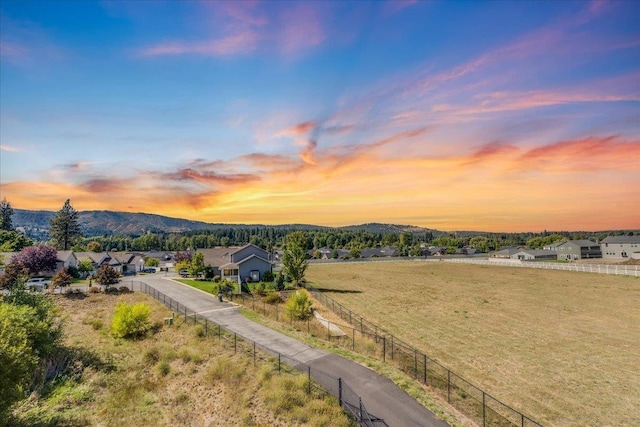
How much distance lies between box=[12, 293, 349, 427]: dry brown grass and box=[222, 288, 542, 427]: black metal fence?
763 centimetres

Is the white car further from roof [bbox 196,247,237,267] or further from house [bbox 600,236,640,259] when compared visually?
house [bbox 600,236,640,259]

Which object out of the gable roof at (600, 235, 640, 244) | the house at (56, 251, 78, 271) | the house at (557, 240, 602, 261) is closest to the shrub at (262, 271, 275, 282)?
the house at (56, 251, 78, 271)

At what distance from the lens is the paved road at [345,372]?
1728cm

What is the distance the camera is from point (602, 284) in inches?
2493

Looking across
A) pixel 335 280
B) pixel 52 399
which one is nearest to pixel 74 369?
pixel 52 399

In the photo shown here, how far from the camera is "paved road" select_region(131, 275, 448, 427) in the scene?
17.3m

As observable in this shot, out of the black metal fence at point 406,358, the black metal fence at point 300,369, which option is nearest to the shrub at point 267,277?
the black metal fence at point 406,358

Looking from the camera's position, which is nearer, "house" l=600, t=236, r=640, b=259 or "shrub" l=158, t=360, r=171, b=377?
"shrub" l=158, t=360, r=171, b=377

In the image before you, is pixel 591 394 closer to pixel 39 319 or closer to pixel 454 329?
pixel 454 329

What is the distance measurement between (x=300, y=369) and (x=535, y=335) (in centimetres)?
2555

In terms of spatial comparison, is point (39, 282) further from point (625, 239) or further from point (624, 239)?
point (624, 239)

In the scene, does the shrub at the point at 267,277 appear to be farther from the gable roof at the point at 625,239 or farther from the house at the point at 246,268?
the gable roof at the point at 625,239

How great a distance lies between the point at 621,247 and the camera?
4766 inches

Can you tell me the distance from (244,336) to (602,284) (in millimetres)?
66530
